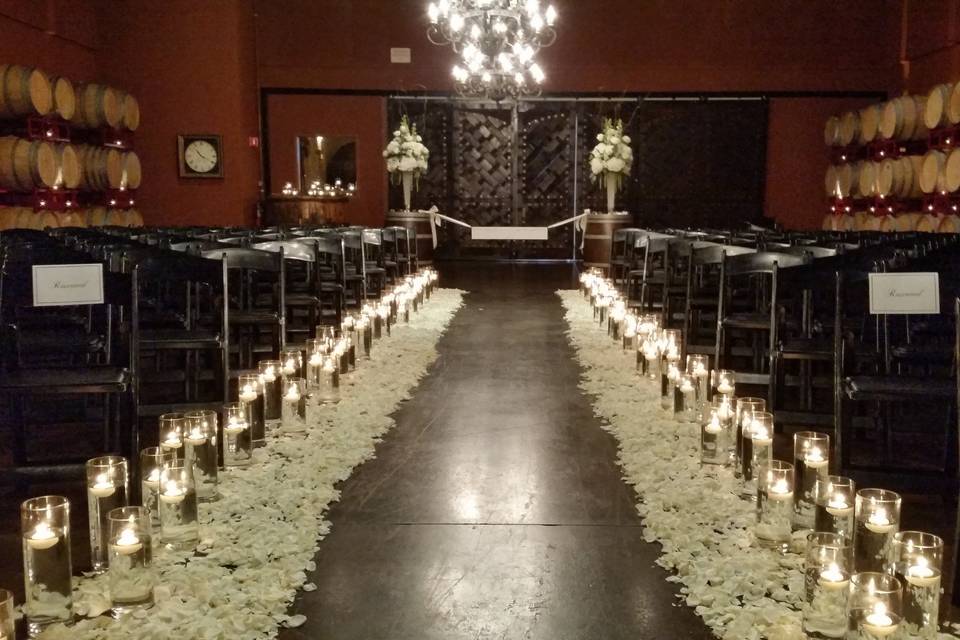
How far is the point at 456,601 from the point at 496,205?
40.6 feet

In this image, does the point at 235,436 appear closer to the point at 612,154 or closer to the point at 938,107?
the point at 612,154

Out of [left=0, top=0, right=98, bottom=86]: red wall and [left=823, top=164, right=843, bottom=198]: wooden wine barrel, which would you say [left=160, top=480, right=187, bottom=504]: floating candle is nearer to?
[left=0, top=0, right=98, bottom=86]: red wall

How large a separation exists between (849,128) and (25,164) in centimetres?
1124

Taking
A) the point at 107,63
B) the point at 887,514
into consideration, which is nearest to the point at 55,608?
the point at 887,514

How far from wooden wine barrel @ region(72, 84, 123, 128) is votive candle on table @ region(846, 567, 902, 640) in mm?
11126

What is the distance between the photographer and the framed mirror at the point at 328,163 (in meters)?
15.0

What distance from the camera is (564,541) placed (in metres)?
2.55

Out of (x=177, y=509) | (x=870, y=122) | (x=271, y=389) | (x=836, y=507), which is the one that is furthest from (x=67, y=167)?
(x=870, y=122)

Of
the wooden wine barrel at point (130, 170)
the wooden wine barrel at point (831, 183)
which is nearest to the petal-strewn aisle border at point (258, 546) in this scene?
the wooden wine barrel at point (130, 170)

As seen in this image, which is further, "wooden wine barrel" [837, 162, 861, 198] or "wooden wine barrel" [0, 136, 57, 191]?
"wooden wine barrel" [837, 162, 861, 198]

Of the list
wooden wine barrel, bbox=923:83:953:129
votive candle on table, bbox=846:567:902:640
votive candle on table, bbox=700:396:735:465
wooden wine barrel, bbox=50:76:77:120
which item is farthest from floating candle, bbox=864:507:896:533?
wooden wine barrel, bbox=50:76:77:120

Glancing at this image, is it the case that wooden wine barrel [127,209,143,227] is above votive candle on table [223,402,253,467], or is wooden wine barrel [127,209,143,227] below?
above

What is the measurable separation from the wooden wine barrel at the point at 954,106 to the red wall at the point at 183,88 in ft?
31.7

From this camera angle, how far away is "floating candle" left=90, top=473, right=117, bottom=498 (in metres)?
2.24
